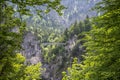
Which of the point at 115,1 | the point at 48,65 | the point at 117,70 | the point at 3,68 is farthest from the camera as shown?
the point at 48,65

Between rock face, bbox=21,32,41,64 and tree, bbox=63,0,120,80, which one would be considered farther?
rock face, bbox=21,32,41,64

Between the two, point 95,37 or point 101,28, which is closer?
point 101,28

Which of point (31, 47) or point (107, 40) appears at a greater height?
point (107, 40)

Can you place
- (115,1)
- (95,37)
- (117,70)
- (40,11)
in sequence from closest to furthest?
(40,11)
(117,70)
(115,1)
(95,37)

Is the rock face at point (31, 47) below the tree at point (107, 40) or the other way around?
below

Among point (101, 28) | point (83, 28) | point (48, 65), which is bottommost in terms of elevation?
point (48, 65)

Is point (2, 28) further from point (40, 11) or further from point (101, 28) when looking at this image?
point (101, 28)

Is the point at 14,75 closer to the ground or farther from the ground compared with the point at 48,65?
farther from the ground

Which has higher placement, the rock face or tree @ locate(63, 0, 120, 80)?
tree @ locate(63, 0, 120, 80)

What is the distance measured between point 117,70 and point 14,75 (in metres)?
4.21

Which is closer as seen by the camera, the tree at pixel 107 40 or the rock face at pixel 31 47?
the tree at pixel 107 40

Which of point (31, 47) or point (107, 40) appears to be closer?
point (107, 40)

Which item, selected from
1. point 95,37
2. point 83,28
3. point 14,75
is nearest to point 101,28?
point 95,37

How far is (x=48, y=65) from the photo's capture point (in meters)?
94.6
